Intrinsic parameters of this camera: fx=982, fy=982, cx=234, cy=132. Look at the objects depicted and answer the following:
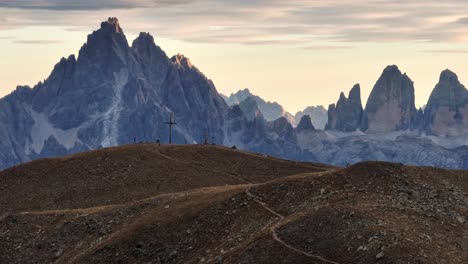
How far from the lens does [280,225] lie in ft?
286

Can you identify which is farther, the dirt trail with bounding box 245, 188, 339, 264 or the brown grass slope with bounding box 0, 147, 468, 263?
the brown grass slope with bounding box 0, 147, 468, 263

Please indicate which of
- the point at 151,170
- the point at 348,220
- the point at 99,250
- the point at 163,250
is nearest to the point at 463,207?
the point at 348,220

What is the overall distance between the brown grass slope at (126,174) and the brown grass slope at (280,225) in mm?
23776

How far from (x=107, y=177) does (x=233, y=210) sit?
5311 cm

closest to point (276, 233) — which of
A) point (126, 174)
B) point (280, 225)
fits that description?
point (280, 225)

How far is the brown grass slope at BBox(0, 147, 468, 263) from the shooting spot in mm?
79312

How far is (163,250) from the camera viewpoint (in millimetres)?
90812

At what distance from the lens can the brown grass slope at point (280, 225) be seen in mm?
79312

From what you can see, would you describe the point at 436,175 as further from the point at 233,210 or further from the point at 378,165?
the point at 233,210

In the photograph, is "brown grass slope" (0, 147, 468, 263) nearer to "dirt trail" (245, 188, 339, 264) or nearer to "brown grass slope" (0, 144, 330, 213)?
"dirt trail" (245, 188, 339, 264)

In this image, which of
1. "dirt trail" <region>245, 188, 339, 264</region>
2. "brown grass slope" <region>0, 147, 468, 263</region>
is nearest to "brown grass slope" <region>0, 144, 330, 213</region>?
"brown grass slope" <region>0, 147, 468, 263</region>

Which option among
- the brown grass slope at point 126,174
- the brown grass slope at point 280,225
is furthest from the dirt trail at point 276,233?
the brown grass slope at point 126,174

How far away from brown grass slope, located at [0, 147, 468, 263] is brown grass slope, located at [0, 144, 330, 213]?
78.0 ft

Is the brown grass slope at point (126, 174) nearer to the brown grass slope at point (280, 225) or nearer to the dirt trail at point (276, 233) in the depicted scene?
the brown grass slope at point (280, 225)
